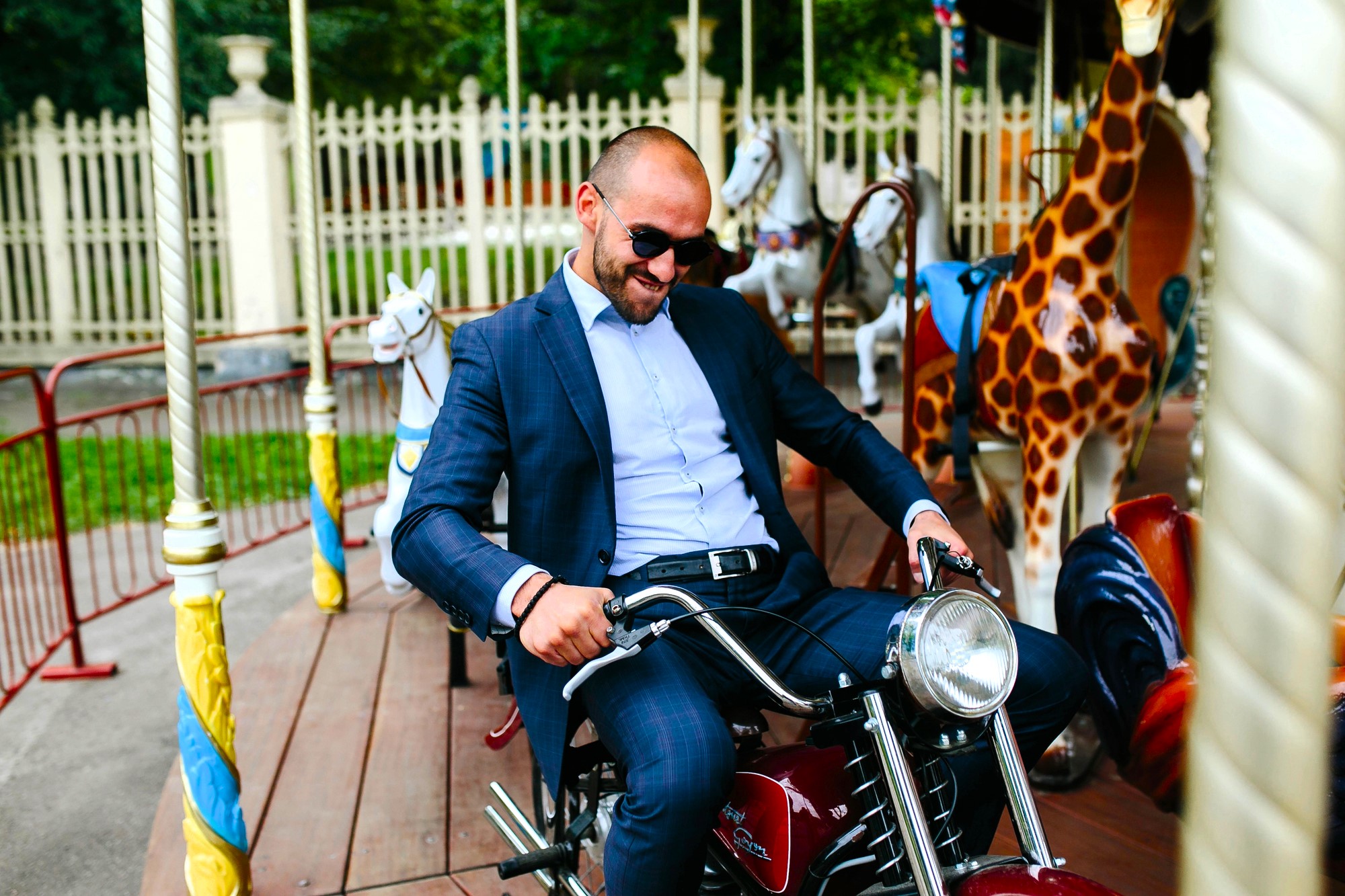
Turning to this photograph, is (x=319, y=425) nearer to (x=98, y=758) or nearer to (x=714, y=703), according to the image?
(x=98, y=758)

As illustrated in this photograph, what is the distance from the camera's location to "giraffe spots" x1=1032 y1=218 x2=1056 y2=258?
9.63 feet

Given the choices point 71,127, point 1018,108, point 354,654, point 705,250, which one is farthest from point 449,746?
point 71,127

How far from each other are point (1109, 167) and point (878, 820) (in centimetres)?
185

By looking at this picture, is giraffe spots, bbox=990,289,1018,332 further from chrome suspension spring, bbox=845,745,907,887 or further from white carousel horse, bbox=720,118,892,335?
white carousel horse, bbox=720,118,892,335

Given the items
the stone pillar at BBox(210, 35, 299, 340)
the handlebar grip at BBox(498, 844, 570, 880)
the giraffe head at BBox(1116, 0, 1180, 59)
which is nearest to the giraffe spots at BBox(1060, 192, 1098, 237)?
the giraffe head at BBox(1116, 0, 1180, 59)

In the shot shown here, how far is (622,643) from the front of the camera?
1615 millimetres

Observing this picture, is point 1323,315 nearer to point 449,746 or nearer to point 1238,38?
point 1238,38

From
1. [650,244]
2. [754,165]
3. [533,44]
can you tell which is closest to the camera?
[650,244]

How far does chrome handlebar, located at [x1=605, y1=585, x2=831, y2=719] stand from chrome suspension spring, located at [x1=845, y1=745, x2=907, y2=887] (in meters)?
0.09

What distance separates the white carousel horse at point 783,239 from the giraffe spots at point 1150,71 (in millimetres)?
3944

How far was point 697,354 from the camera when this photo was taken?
2.32 metres

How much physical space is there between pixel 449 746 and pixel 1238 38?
3099 millimetres

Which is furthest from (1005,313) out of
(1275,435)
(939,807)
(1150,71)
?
(1275,435)

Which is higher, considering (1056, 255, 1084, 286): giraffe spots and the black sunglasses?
the black sunglasses
